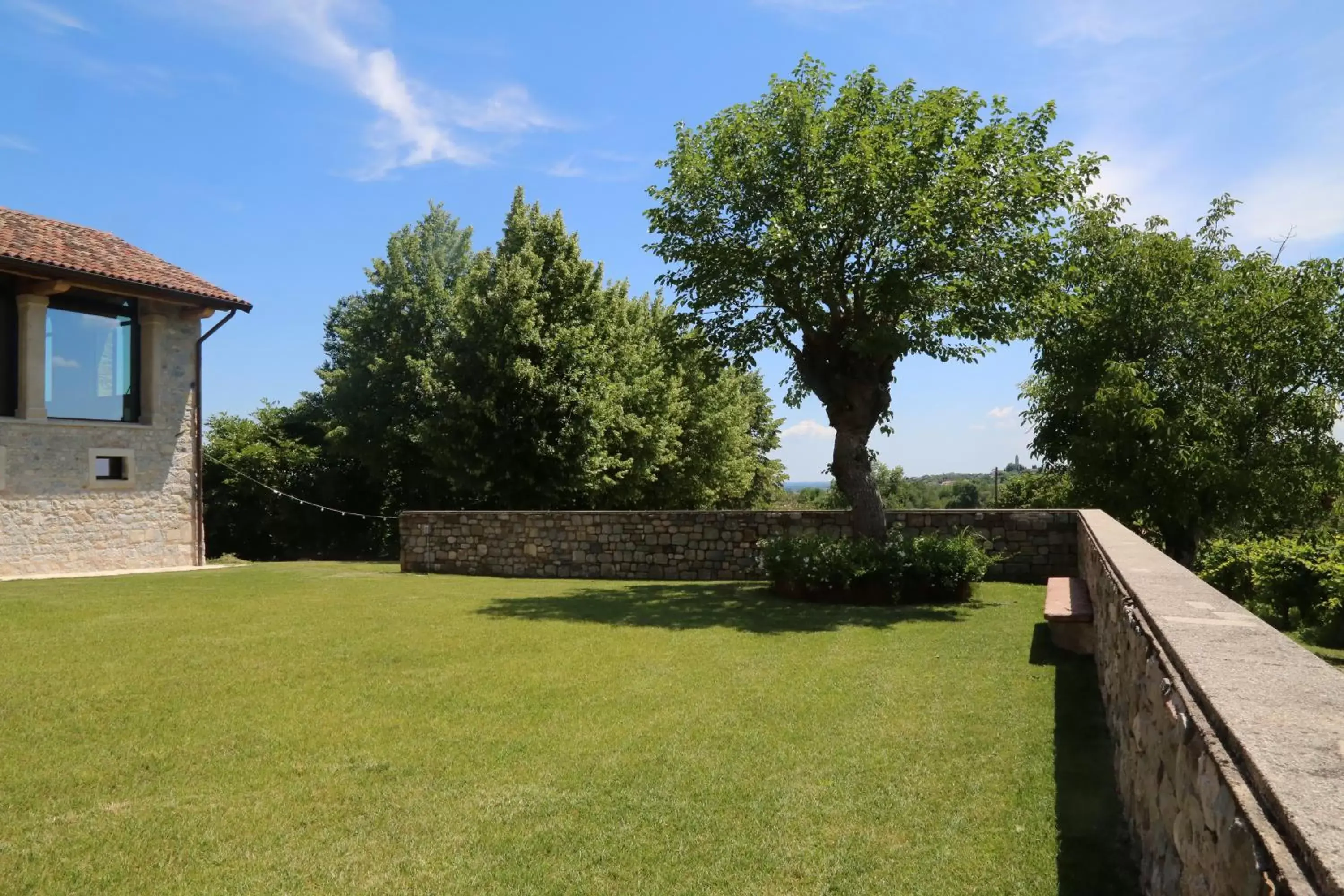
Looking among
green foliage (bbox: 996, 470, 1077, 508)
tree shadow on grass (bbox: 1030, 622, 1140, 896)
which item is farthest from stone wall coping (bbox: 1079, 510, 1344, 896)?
green foliage (bbox: 996, 470, 1077, 508)

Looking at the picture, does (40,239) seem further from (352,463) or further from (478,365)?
(352,463)

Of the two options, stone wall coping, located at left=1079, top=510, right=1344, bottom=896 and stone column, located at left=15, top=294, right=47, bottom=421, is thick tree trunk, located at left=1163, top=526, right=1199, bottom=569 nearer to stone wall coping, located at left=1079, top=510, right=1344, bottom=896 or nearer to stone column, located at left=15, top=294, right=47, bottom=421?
stone wall coping, located at left=1079, top=510, right=1344, bottom=896

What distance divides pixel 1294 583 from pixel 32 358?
64.9ft

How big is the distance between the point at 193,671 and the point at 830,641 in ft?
18.4

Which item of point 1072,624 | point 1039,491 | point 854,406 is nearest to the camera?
point 1072,624

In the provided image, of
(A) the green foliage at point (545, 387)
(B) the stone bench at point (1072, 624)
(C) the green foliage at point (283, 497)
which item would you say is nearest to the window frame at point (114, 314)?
(A) the green foliage at point (545, 387)

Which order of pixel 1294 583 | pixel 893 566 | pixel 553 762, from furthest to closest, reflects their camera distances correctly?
pixel 893 566 < pixel 1294 583 < pixel 553 762

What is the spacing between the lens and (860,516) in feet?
42.1

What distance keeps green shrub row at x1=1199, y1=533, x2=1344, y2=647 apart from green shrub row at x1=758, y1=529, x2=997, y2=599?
281 cm

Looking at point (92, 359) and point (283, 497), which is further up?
point (92, 359)

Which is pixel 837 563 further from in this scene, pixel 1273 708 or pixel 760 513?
pixel 1273 708

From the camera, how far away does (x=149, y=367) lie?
1798cm

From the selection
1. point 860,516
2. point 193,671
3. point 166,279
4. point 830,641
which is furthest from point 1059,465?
point 166,279

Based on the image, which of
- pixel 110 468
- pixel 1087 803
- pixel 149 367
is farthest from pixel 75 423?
pixel 1087 803
